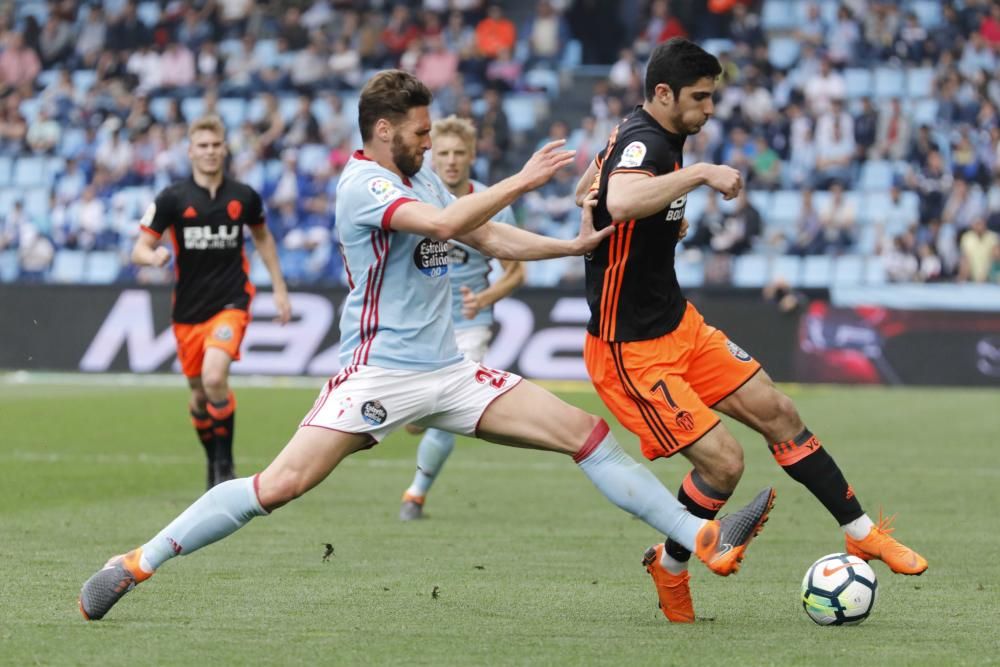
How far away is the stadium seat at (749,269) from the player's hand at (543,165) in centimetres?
1751

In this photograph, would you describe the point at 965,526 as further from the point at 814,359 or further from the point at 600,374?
the point at 814,359

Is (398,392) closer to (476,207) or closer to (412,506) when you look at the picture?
(476,207)

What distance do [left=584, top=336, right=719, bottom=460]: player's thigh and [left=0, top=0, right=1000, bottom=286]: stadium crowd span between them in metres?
16.3

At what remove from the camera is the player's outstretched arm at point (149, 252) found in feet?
33.8

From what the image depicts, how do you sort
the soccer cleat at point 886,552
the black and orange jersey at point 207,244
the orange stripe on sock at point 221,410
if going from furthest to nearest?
1. the black and orange jersey at point 207,244
2. the orange stripe on sock at point 221,410
3. the soccer cleat at point 886,552

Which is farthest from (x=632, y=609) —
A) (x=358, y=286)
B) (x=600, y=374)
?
(x=358, y=286)

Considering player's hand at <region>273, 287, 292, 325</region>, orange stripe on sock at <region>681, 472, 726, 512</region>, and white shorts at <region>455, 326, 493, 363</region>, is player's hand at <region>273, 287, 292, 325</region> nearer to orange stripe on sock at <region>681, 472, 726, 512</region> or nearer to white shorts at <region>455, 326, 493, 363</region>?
white shorts at <region>455, 326, 493, 363</region>

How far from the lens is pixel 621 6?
95.6 feet

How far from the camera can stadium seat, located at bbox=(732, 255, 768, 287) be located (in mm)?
23469

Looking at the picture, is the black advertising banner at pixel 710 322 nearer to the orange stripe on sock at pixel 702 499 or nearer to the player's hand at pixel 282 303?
the player's hand at pixel 282 303

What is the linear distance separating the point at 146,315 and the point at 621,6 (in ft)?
36.5

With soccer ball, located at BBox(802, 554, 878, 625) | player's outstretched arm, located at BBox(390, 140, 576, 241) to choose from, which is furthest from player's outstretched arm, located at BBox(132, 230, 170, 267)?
soccer ball, located at BBox(802, 554, 878, 625)

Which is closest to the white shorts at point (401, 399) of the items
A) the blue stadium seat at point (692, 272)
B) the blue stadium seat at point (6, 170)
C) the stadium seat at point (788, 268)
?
the blue stadium seat at point (692, 272)

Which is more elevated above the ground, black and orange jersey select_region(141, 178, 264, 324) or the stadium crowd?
black and orange jersey select_region(141, 178, 264, 324)
